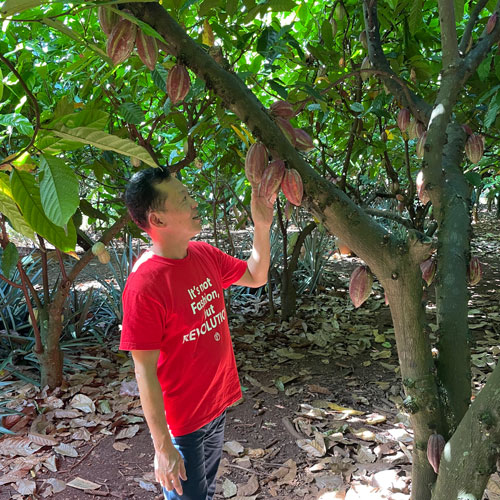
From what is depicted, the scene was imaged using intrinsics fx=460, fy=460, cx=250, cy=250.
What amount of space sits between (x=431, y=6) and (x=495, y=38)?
1360 mm

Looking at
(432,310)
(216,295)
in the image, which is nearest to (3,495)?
(216,295)

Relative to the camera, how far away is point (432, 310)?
4.04m

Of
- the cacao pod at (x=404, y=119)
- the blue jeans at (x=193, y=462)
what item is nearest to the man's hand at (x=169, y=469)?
the blue jeans at (x=193, y=462)

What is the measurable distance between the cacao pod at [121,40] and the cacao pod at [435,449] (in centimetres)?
112

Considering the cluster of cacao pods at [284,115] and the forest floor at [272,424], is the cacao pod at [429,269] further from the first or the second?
the forest floor at [272,424]

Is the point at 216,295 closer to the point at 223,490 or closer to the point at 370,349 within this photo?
the point at 223,490

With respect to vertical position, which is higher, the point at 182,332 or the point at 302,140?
the point at 302,140

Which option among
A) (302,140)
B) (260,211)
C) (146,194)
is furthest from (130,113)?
(302,140)

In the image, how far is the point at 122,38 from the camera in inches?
36.2

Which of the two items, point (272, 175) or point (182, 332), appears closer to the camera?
point (272, 175)

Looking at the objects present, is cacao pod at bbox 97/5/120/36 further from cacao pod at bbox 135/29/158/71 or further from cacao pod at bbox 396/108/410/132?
cacao pod at bbox 396/108/410/132

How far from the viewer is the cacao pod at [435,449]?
1081mm

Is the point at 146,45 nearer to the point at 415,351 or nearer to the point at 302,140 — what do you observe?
the point at 302,140

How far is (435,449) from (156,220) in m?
1.04
